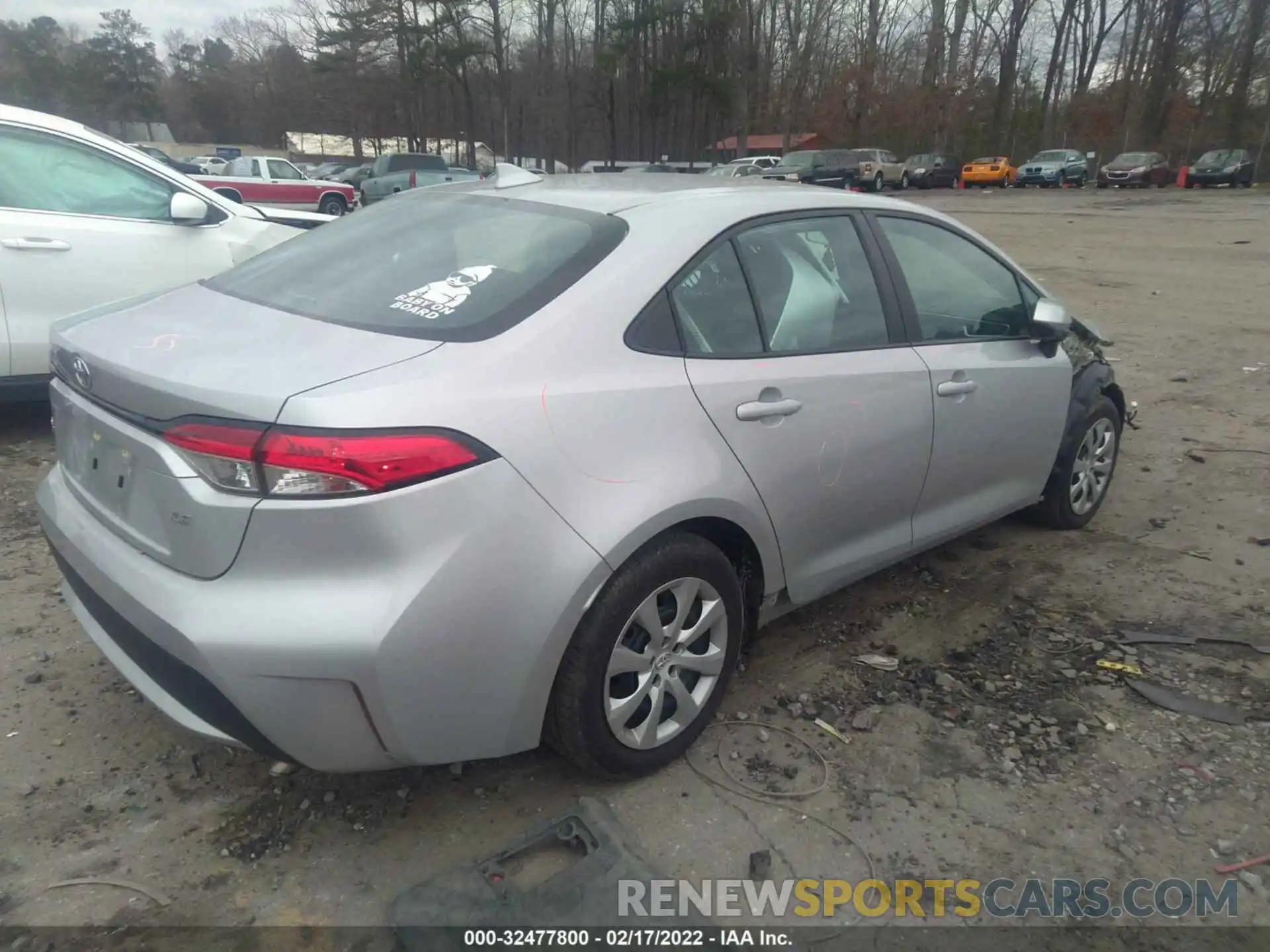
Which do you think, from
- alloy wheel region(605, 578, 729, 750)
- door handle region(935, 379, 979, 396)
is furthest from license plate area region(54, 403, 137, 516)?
door handle region(935, 379, 979, 396)

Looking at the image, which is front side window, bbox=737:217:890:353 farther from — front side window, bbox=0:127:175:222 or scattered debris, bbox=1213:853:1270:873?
front side window, bbox=0:127:175:222

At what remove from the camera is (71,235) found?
5.00 metres

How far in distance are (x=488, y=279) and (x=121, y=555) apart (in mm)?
1139

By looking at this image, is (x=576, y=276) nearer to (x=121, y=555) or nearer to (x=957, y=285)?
(x=121, y=555)

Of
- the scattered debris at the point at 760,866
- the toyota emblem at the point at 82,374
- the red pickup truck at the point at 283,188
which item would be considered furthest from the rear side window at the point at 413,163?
the scattered debris at the point at 760,866

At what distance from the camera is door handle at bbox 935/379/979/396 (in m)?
3.31

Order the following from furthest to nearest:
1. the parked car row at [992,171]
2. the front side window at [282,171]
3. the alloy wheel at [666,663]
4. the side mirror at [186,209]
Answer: the parked car row at [992,171] → the front side window at [282,171] → the side mirror at [186,209] → the alloy wheel at [666,663]

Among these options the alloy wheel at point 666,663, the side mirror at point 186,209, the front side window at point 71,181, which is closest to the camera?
the alloy wheel at point 666,663

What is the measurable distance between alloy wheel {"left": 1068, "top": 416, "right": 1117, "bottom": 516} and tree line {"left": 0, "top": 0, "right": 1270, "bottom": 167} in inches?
1935

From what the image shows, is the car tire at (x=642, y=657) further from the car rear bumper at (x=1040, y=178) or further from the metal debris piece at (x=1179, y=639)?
the car rear bumper at (x=1040, y=178)

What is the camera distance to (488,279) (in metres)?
2.48

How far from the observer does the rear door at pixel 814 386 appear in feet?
8.73

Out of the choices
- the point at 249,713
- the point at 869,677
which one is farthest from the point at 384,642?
the point at 869,677

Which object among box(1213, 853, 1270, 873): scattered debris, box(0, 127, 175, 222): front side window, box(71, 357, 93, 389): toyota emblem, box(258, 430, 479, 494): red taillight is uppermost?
box(0, 127, 175, 222): front side window
